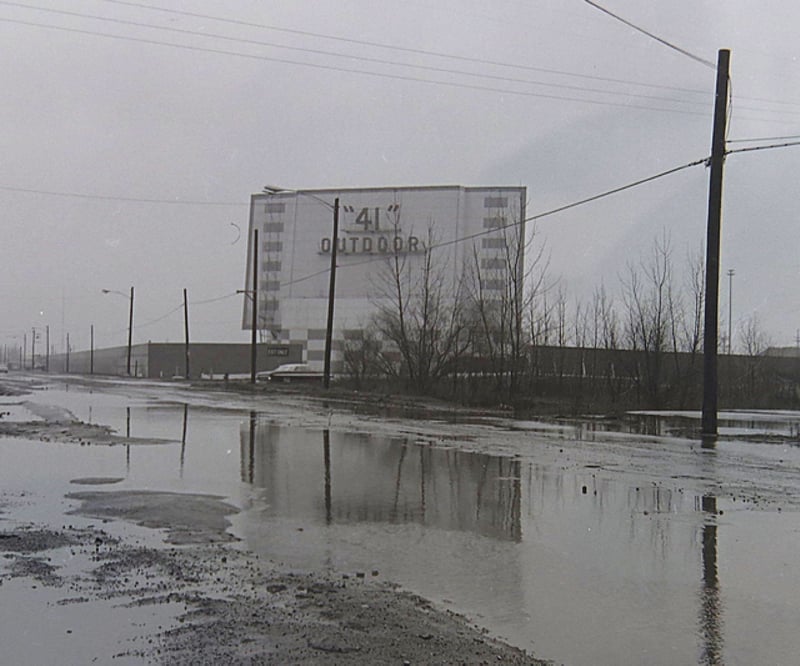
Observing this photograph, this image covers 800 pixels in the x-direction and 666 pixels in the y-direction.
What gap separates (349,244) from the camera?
84250 millimetres

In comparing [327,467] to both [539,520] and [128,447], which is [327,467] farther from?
→ [539,520]

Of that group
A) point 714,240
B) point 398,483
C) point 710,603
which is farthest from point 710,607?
point 714,240

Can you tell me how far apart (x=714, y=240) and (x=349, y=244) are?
65235 mm

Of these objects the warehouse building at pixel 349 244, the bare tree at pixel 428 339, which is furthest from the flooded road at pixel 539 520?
the warehouse building at pixel 349 244

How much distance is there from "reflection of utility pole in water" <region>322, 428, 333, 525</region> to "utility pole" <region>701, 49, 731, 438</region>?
902 cm

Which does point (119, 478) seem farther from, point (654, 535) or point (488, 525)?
point (654, 535)

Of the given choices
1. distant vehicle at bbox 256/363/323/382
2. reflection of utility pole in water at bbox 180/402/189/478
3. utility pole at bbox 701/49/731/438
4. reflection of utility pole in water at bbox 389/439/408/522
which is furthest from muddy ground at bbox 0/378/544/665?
distant vehicle at bbox 256/363/323/382

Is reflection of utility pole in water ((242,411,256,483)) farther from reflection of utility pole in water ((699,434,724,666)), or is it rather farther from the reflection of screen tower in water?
reflection of utility pole in water ((699,434,724,666))

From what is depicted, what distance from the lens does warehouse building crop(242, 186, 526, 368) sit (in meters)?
81.4

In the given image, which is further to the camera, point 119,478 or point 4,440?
point 4,440

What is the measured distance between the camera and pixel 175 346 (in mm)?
111125

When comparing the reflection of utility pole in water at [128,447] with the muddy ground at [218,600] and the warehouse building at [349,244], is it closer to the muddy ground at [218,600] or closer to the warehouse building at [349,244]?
the muddy ground at [218,600]

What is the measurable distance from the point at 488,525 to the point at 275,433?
1077cm

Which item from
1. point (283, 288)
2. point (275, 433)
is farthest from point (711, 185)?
point (283, 288)
